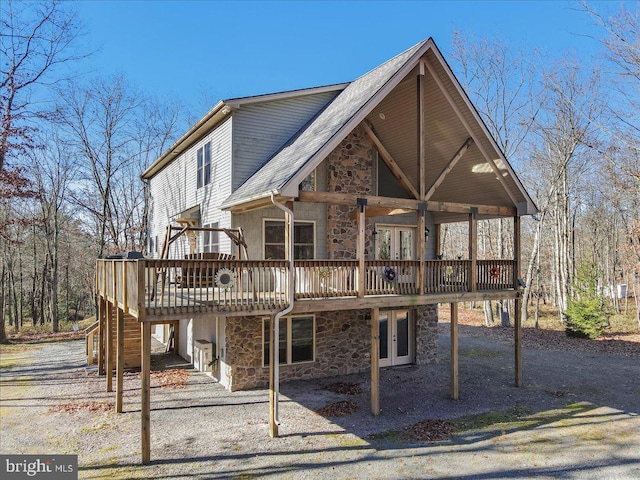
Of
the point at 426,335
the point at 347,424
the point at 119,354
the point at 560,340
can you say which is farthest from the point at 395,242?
the point at 560,340

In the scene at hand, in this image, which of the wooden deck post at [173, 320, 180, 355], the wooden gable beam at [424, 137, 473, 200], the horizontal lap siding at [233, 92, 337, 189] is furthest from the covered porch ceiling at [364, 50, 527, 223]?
the wooden deck post at [173, 320, 180, 355]

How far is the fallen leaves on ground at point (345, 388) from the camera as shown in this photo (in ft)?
41.0

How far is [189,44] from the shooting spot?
21703 mm

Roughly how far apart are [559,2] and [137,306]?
1794 cm

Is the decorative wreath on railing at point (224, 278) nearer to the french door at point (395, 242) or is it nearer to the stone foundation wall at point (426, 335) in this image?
the french door at point (395, 242)

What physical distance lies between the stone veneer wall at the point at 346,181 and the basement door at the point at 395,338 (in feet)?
10.4

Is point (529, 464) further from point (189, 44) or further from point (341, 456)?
point (189, 44)

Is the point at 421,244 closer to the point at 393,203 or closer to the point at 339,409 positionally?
the point at 393,203

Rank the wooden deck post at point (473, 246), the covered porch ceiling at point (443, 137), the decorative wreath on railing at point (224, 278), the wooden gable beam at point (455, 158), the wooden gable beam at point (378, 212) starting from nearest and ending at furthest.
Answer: the decorative wreath on railing at point (224, 278) → the covered porch ceiling at point (443, 137) → the wooden gable beam at point (455, 158) → the wooden deck post at point (473, 246) → the wooden gable beam at point (378, 212)

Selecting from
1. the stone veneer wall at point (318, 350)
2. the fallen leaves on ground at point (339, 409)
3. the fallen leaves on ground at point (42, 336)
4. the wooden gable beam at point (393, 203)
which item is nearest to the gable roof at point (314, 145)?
the wooden gable beam at point (393, 203)

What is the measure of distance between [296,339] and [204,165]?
7.12 metres

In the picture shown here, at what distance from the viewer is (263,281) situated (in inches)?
365

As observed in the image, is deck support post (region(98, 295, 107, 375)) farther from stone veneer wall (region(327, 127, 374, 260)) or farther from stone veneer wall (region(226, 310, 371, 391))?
stone veneer wall (region(327, 127, 374, 260))

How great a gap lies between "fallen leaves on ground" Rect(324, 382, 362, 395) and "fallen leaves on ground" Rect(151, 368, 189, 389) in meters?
4.55
